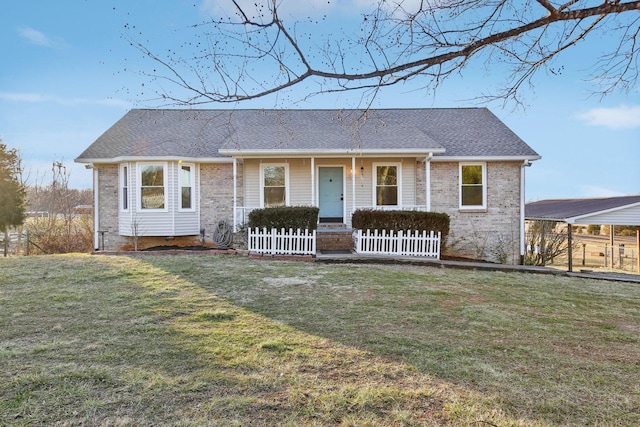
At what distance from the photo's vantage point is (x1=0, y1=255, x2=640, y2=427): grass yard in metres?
2.61

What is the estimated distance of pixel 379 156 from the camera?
42.7 feet

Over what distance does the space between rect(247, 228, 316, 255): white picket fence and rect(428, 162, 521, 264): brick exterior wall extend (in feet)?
17.6

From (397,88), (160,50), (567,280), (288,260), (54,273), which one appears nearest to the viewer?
(160,50)

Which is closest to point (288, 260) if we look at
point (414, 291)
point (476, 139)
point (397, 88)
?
point (414, 291)

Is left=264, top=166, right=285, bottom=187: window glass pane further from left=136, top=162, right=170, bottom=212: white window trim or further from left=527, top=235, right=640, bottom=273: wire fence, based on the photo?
left=527, top=235, right=640, bottom=273: wire fence

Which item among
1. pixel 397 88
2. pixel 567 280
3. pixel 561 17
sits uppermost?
pixel 561 17

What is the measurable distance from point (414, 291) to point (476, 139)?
973 centimetres

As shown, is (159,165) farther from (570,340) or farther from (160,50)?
(570,340)

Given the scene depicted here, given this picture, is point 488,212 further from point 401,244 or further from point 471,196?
point 401,244

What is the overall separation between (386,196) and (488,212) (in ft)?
12.2

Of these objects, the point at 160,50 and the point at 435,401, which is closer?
the point at 435,401

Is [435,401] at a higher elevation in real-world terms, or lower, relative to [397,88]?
lower

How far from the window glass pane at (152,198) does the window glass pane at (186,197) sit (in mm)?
688

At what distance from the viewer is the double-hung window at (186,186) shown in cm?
1310
